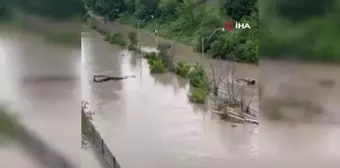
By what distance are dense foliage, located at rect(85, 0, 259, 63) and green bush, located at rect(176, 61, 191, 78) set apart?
0.39ft

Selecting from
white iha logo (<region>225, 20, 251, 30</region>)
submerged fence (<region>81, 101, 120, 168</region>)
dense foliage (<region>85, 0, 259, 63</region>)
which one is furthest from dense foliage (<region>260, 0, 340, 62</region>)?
submerged fence (<region>81, 101, 120, 168</region>)

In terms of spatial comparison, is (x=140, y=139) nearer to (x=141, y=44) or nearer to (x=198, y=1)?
(x=141, y=44)

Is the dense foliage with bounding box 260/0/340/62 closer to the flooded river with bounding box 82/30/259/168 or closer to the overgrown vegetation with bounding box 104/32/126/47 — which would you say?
the flooded river with bounding box 82/30/259/168

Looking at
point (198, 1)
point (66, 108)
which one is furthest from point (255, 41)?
point (66, 108)

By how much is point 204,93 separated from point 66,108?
53.1 inches

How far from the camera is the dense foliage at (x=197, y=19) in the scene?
2.12 m

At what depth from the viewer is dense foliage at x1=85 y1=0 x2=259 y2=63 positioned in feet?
6.95

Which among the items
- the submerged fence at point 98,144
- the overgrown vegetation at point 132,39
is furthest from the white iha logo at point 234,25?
the submerged fence at point 98,144

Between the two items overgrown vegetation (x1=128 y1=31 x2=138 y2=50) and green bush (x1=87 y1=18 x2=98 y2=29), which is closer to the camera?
green bush (x1=87 y1=18 x2=98 y2=29)

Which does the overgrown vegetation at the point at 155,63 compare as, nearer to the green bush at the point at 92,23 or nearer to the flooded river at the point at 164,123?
the flooded river at the point at 164,123

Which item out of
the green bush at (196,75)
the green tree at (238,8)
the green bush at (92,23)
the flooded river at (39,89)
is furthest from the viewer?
the green bush at (196,75)

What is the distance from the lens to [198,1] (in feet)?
7.95

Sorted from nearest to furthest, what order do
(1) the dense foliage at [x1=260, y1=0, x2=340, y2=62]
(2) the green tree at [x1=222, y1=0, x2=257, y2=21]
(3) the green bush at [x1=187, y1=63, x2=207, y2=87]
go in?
(1) the dense foliage at [x1=260, y1=0, x2=340, y2=62], (2) the green tree at [x1=222, y1=0, x2=257, y2=21], (3) the green bush at [x1=187, y1=63, x2=207, y2=87]

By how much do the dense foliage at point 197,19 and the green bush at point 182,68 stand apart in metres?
0.12
